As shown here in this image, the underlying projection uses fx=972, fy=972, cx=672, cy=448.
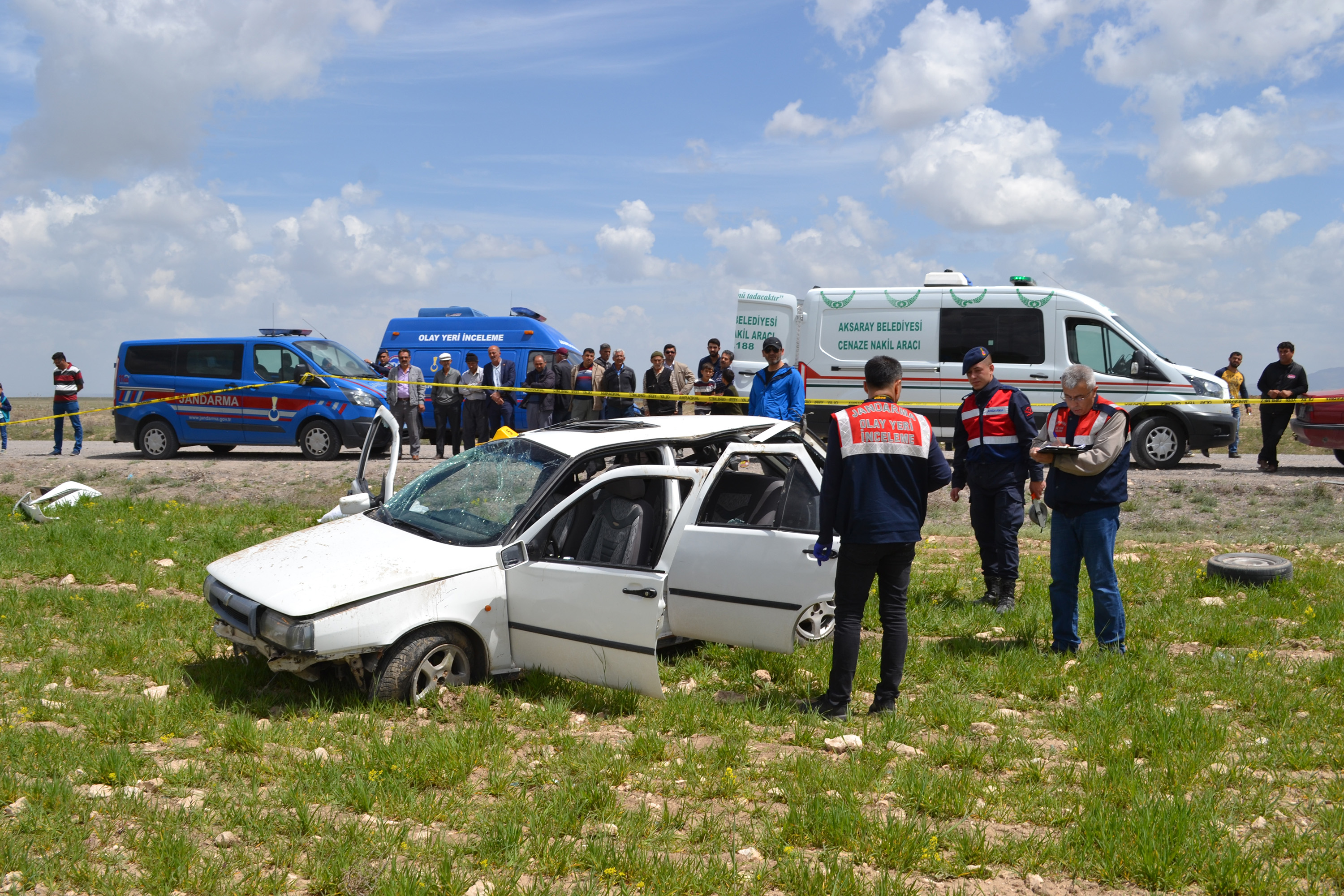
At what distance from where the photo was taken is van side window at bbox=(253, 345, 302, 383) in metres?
16.2

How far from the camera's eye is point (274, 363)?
645 inches

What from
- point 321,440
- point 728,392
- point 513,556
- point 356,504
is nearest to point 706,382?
point 728,392

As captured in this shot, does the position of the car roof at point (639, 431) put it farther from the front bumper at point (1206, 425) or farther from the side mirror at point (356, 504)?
the front bumper at point (1206, 425)

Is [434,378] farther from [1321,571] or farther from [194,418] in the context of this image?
[1321,571]

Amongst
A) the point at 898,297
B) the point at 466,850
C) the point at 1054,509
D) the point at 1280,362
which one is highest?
the point at 898,297

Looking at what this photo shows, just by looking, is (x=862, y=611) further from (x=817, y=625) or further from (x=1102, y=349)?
(x=1102, y=349)

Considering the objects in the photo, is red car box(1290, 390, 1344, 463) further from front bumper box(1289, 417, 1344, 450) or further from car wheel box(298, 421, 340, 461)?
car wheel box(298, 421, 340, 461)

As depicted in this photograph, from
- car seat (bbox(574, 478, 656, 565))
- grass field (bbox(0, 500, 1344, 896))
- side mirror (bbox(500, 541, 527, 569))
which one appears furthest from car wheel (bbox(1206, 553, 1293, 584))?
side mirror (bbox(500, 541, 527, 569))

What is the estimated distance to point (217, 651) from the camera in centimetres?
587

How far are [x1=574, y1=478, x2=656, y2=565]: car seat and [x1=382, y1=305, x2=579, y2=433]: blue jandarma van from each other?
38.4 ft

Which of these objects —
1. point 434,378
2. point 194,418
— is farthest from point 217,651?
point 194,418

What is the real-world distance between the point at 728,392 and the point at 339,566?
10.1 meters

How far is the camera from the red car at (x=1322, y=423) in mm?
13688

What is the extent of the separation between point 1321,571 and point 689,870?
7.03 metres
